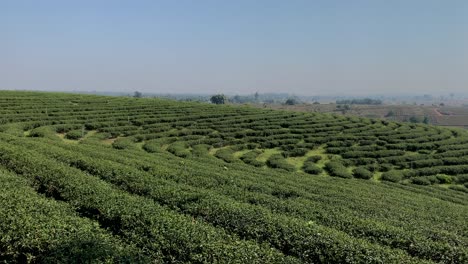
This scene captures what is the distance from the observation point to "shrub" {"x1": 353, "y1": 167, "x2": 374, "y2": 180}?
29594 mm

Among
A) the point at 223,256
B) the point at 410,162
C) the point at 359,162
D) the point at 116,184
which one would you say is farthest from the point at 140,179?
the point at 410,162

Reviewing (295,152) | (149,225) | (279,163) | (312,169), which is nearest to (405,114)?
(295,152)

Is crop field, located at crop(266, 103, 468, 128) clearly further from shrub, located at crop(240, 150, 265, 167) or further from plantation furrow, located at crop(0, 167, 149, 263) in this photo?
plantation furrow, located at crop(0, 167, 149, 263)

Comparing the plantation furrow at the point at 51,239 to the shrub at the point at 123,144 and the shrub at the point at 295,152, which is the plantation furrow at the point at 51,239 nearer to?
the shrub at the point at 123,144

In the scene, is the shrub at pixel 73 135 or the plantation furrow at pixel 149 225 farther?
the shrub at pixel 73 135

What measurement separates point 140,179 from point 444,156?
33.0m

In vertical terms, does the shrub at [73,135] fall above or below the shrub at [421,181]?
above

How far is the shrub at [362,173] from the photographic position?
29594mm

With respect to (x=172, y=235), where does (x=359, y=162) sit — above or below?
below

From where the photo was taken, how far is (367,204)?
16.0 metres

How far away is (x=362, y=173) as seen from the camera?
29.8 metres

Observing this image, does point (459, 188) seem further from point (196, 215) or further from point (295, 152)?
point (196, 215)

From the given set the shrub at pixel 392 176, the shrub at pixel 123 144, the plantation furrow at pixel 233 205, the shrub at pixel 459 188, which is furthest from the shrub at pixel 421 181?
the shrub at pixel 123 144

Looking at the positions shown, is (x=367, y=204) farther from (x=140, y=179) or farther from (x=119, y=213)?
(x=119, y=213)
